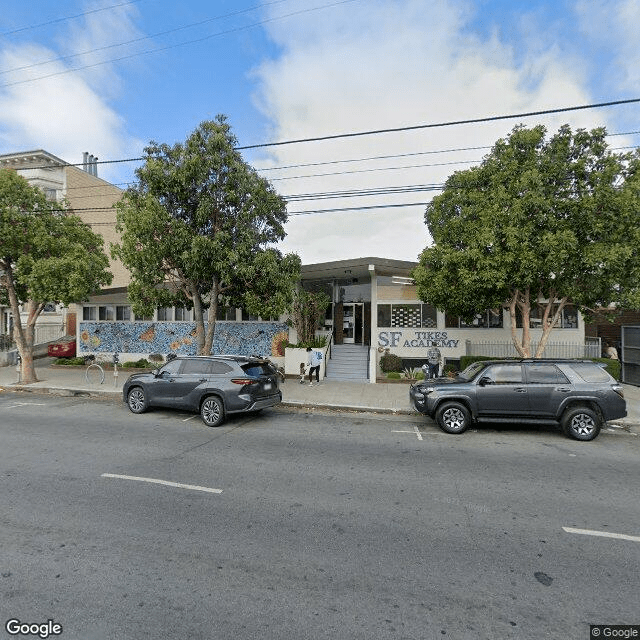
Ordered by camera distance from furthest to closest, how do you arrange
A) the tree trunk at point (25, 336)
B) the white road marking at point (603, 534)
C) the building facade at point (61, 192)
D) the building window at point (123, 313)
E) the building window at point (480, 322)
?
the building facade at point (61, 192) < the building window at point (123, 313) < the building window at point (480, 322) < the tree trunk at point (25, 336) < the white road marking at point (603, 534)

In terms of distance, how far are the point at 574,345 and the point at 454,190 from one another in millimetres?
8810

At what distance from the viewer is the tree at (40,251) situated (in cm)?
1373

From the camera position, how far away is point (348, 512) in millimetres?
4602

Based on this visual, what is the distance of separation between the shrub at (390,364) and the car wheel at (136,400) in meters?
10.1

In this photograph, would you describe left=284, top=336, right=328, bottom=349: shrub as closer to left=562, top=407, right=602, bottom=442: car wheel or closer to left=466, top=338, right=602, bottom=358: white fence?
left=466, top=338, right=602, bottom=358: white fence

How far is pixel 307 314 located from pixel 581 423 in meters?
11.6

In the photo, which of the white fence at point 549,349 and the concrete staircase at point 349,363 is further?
the concrete staircase at point 349,363

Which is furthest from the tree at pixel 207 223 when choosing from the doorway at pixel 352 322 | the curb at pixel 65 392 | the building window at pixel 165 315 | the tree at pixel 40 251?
the doorway at pixel 352 322

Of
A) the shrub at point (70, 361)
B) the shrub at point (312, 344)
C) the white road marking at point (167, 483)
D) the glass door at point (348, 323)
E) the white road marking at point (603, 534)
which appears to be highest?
the glass door at point (348, 323)

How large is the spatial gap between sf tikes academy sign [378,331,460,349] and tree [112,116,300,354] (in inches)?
245

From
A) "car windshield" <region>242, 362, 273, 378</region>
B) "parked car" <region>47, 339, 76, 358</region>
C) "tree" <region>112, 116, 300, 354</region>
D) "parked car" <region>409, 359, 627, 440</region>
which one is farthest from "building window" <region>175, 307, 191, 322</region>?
"parked car" <region>409, 359, 627, 440</region>

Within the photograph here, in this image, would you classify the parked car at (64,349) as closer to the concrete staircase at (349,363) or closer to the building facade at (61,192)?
the building facade at (61,192)

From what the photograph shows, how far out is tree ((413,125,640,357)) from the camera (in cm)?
1060

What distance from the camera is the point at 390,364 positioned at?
1683 cm
